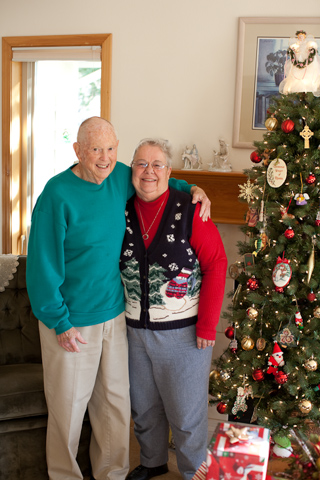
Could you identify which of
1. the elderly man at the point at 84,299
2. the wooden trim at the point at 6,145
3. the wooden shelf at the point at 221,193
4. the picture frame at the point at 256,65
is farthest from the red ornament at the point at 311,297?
the wooden trim at the point at 6,145

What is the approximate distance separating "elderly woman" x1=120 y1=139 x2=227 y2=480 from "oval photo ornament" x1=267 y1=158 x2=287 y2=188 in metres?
0.34

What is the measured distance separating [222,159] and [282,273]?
110 centimetres

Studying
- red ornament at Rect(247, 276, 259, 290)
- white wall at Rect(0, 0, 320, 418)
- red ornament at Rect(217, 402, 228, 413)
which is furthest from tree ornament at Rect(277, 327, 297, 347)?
white wall at Rect(0, 0, 320, 418)

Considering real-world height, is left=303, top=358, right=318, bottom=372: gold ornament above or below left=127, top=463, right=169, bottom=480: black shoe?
above

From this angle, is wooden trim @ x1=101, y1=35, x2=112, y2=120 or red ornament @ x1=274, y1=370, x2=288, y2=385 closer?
red ornament @ x1=274, y1=370, x2=288, y2=385

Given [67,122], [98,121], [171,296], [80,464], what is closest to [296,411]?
[171,296]

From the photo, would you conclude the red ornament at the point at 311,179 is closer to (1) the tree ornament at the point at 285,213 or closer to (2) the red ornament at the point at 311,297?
(1) the tree ornament at the point at 285,213

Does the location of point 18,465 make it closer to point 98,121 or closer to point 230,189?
point 98,121

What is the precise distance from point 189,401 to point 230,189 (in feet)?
4.53

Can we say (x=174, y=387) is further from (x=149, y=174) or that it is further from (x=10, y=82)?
(x=10, y=82)

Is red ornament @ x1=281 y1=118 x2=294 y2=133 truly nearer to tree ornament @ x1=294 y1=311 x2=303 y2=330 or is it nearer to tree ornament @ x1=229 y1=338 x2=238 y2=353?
tree ornament @ x1=294 y1=311 x2=303 y2=330

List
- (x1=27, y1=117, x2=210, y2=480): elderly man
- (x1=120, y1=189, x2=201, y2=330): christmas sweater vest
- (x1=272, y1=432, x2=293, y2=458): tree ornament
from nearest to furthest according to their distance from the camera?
(x1=272, y1=432, x2=293, y2=458): tree ornament < (x1=27, y1=117, x2=210, y2=480): elderly man < (x1=120, y1=189, x2=201, y2=330): christmas sweater vest

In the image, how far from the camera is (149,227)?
2.01 meters

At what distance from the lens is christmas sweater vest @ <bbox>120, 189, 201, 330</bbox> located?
1949 millimetres
